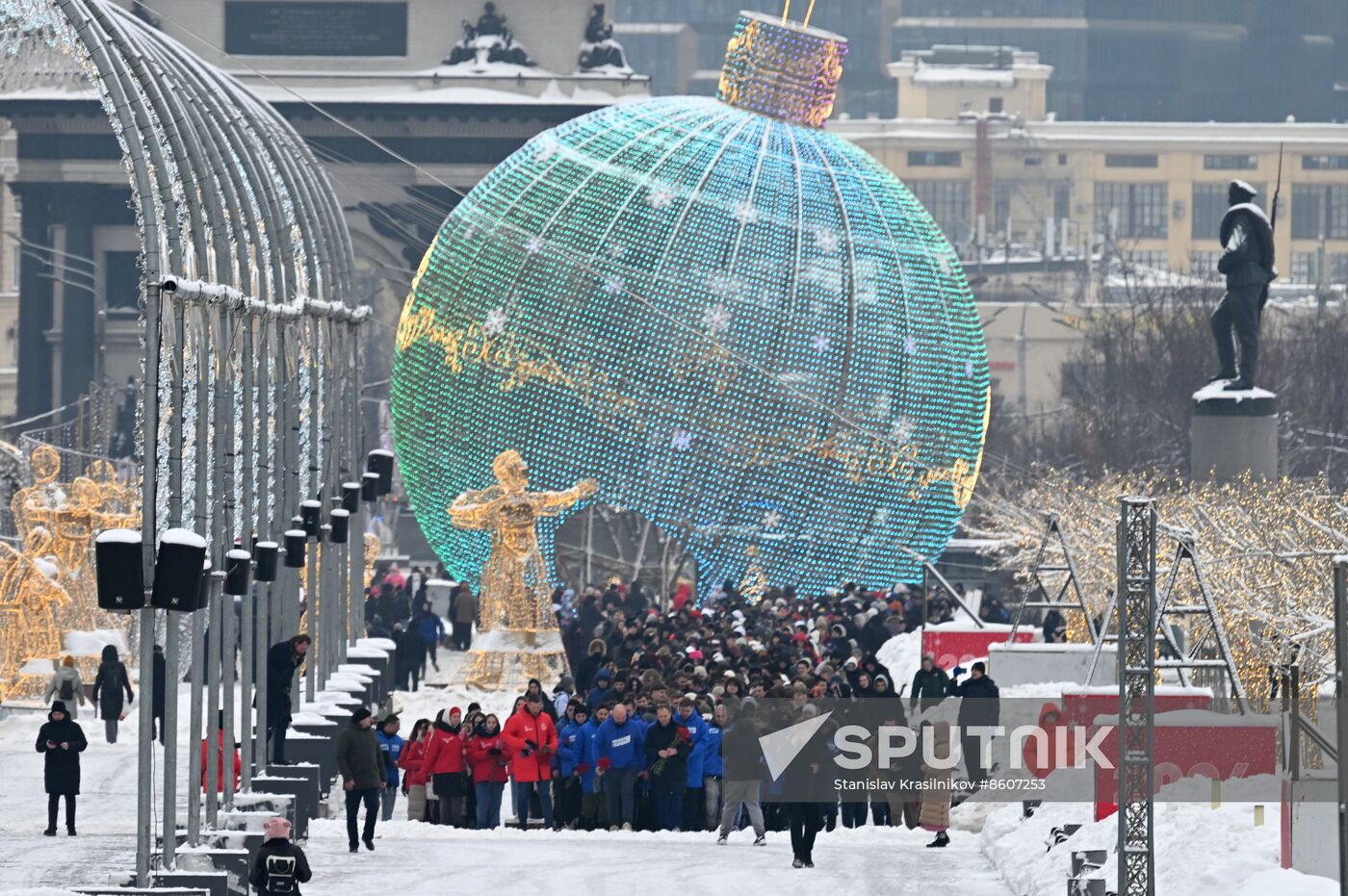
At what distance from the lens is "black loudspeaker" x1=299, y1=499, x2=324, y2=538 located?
26750 mm

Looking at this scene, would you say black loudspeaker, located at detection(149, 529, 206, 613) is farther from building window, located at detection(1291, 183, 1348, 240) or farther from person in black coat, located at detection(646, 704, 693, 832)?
building window, located at detection(1291, 183, 1348, 240)

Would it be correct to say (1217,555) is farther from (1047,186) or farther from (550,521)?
(1047,186)

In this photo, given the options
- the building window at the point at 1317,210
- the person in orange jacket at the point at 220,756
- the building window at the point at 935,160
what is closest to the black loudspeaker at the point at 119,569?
the person in orange jacket at the point at 220,756

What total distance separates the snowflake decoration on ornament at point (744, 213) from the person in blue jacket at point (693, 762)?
9.04m

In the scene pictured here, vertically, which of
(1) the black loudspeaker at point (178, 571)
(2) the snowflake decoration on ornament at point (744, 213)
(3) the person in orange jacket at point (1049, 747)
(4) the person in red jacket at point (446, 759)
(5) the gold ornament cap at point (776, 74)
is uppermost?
(5) the gold ornament cap at point (776, 74)

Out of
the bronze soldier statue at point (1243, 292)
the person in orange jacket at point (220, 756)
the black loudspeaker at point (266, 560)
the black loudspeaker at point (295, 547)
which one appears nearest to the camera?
the person in orange jacket at point (220, 756)

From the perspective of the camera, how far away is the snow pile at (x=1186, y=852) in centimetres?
1772

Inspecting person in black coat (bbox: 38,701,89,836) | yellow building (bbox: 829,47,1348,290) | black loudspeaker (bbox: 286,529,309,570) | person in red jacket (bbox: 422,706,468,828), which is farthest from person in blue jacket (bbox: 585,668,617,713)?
yellow building (bbox: 829,47,1348,290)

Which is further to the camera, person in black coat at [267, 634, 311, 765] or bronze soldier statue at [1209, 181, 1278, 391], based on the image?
bronze soldier statue at [1209, 181, 1278, 391]

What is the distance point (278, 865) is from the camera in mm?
17672

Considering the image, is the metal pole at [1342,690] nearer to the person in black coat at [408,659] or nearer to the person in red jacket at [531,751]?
the person in red jacket at [531,751]

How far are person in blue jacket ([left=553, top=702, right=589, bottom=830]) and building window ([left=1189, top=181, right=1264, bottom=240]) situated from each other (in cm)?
11111

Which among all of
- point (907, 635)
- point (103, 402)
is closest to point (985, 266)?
point (103, 402)

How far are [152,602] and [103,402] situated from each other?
3373 centimetres
